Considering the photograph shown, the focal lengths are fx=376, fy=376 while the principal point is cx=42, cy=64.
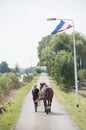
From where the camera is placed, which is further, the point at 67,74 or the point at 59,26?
the point at 67,74

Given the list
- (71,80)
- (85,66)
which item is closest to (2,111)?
(71,80)

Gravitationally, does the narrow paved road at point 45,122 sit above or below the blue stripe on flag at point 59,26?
below

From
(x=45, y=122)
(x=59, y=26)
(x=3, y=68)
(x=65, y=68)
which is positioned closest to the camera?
(x=45, y=122)

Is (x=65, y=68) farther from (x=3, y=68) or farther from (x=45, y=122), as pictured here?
(x=3, y=68)

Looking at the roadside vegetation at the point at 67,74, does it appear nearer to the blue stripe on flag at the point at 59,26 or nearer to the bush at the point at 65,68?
the bush at the point at 65,68

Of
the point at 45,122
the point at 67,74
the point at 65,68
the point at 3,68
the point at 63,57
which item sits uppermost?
the point at 63,57

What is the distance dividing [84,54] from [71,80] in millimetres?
33254

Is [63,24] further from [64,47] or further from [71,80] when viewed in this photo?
[64,47]

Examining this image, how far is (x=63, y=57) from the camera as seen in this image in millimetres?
49875

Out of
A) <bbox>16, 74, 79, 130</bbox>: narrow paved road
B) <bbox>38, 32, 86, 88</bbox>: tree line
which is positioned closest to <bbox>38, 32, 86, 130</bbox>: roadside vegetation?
<bbox>38, 32, 86, 88</bbox>: tree line

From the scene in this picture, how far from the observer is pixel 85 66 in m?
92.1

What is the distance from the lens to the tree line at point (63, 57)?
162 feet

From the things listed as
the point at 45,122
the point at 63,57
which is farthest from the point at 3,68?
the point at 45,122


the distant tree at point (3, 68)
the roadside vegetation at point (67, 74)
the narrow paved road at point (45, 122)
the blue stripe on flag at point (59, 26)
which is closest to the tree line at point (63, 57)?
the roadside vegetation at point (67, 74)
